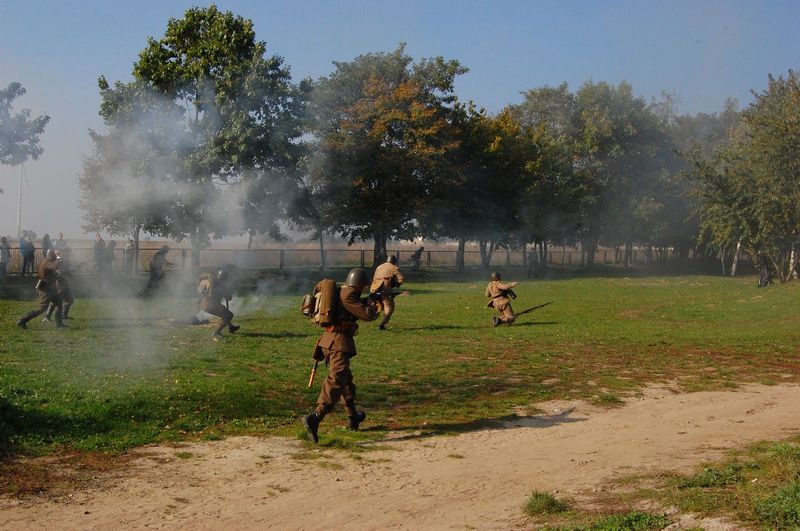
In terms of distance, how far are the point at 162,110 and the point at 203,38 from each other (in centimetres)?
611

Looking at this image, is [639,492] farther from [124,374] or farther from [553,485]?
[124,374]

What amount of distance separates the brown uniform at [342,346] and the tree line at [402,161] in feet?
39.7

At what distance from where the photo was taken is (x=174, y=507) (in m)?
7.50

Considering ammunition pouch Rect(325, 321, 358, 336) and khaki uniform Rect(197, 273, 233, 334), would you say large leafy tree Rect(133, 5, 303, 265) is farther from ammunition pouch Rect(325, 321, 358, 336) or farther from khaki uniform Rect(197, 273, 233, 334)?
ammunition pouch Rect(325, 321, 358, 336)

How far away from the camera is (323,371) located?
15.1 metres

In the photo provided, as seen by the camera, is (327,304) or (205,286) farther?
(205,286)

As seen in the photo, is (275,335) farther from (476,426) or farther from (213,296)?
(476,426)

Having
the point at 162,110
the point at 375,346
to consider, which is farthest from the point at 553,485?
the point at 162,110

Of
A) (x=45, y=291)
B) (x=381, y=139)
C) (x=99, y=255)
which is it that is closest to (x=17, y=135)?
(x=45, y=291)

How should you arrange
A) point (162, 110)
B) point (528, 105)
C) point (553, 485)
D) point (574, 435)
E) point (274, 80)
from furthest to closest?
point (528, 105) → point (274, 80) → point (162, 110) → point (574, 435) → point (553, 485)

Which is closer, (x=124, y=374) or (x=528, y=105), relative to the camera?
(x=124, y=374)

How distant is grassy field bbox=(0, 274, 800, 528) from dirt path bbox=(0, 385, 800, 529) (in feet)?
2.74

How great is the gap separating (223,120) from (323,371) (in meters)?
10.1

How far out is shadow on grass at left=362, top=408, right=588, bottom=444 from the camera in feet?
34.4
